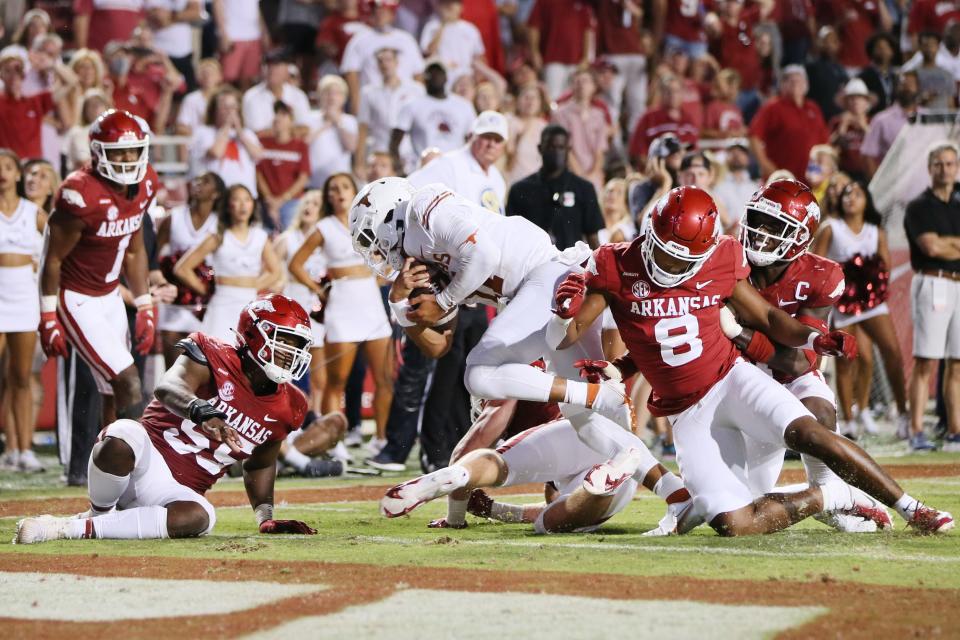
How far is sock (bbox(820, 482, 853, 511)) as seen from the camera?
6.16 meters

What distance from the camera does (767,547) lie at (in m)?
5.75

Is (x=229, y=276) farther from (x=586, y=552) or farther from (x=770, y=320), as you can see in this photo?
(x=586, y=552)

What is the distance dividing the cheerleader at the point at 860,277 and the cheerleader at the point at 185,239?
182 inches

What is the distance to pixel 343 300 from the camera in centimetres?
1055

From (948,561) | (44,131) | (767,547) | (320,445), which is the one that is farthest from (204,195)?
(948,561)

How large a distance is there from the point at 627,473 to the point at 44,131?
8.62 meters

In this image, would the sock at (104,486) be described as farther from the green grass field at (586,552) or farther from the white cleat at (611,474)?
the white cleat at (611,474)

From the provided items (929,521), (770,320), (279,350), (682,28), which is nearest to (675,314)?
(770,320)

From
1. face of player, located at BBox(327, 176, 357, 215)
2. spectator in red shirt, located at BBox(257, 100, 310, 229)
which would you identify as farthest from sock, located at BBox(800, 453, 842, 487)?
spectator in red shirt, located at BBox(257, 100, 310, 229)

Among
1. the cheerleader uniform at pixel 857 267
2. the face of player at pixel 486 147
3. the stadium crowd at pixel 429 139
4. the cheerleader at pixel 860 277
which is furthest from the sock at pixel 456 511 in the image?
the cheerleader uniform at pixel 857 267

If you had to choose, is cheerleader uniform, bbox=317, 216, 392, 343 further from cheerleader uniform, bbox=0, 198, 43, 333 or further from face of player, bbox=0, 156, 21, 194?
face of player, bbox=0, 156, 21, 194

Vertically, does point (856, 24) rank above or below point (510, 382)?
above

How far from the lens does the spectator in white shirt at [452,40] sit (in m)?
14.6

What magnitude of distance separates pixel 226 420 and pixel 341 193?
4512 mm
